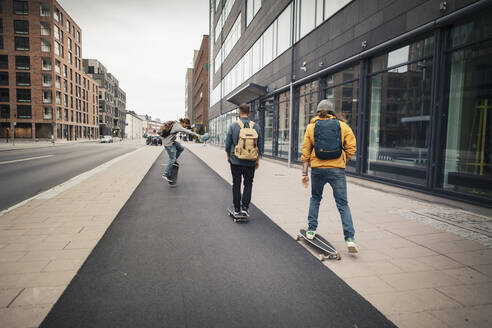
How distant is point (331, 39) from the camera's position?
35.7ft

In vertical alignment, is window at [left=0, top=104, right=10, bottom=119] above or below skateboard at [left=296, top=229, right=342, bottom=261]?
above

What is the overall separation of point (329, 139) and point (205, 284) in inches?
82.9

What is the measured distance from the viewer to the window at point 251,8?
20281 mm

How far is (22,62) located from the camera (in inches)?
2050

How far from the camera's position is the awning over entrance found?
58.3 feet

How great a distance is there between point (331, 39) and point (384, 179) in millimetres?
5680

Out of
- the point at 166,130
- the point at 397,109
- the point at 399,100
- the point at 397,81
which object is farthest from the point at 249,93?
the point at 166,130

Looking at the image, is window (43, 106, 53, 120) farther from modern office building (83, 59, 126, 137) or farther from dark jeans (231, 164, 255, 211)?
dark jeans (231, 164, 255, 211)

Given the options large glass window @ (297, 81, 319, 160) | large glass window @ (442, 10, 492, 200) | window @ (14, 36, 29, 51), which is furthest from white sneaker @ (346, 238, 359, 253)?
window @ (14, 36, 29, 51)

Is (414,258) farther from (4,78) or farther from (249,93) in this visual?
(4,78)

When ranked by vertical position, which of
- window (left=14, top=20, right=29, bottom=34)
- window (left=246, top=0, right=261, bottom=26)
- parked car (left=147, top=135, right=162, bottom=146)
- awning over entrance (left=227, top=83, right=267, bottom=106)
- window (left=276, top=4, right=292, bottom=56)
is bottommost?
parked car (left=147, top=135, right=162, bottom=146)

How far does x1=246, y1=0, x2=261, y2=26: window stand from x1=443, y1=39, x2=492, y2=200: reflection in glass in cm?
1614

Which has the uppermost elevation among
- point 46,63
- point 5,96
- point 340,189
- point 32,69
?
point 46,63

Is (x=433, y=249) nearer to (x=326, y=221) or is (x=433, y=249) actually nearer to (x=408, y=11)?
(x=326, y=221)
